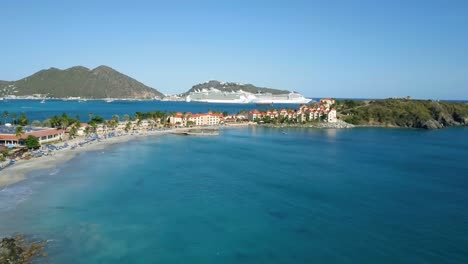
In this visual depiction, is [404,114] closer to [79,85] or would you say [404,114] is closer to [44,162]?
[44,162]

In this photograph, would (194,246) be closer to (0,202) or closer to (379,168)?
(0,202)

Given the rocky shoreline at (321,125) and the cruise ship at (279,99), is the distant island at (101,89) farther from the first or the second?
the rocky shoreline at (321,125)

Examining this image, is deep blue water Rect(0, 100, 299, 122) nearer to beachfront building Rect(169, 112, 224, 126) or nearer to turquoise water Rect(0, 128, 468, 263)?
beachfront building Rect(169, 112, 224, 126)

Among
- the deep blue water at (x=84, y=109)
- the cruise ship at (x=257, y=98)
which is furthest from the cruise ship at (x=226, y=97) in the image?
the deep blue water at (x=84, y=109)

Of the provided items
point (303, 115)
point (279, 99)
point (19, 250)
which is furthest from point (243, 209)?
point (279, 99)

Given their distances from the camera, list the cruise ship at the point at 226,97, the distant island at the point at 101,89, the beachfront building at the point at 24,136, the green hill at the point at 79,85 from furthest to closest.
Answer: the green hill at the point at 79,85
the distant island at the point at 101,89
the cruise ship at the point at 226,97
the beachfront building at the point at 24,136

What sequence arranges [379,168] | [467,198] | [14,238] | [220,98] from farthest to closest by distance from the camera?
1. [220,98]
2. [379,168]
3. [467,198]
4. [14,238]

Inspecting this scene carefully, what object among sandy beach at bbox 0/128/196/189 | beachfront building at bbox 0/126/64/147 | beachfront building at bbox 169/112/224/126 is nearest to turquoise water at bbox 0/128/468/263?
sandy beach at bbox 0/128/196/189

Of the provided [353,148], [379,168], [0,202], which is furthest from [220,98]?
[0,202]
